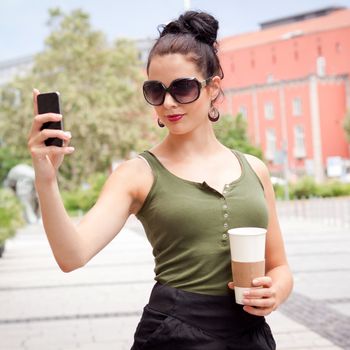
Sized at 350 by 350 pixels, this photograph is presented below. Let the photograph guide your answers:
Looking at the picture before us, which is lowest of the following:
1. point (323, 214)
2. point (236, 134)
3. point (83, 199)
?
point (83, 199)

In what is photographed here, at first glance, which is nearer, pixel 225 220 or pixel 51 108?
pixel 51 108

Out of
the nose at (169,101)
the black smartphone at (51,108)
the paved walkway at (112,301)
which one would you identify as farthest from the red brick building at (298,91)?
the black smartphone at (51,108)

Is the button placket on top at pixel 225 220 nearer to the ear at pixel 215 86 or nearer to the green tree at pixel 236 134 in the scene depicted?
the ear at pixel 215 86

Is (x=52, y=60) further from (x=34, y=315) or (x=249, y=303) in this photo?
(x=249, y=303)

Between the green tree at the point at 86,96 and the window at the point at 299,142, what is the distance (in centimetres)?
1789

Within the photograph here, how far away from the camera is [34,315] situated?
7.84 metres

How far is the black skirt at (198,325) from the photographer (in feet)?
6.77

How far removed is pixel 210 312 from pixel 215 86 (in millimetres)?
621

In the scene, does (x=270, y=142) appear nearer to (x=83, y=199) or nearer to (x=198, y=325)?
(x=83, y=199)

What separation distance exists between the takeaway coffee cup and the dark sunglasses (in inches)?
15.2

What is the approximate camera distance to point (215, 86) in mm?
2260

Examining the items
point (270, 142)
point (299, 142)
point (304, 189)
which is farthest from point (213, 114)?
point (270, 142)

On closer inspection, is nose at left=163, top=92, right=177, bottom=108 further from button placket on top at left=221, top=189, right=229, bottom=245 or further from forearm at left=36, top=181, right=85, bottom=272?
forearm at left=36, top=181, right=85, bottom=272

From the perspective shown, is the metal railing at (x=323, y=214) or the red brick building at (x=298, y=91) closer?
the metal railing at (x=323, y=214)
